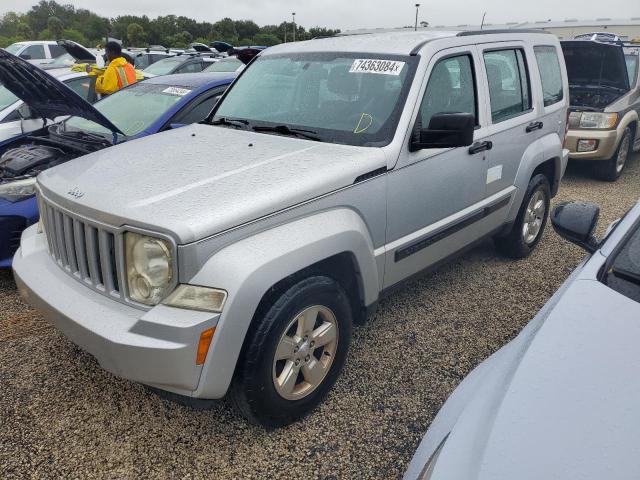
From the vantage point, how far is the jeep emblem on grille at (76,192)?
90.7 inches

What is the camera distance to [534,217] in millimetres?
4438

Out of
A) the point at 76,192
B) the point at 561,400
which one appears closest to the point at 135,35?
the point at 76,192

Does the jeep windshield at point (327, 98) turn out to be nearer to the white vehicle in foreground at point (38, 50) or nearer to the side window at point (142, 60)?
the side window at point (142, 60)

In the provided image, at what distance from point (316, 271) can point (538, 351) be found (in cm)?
116

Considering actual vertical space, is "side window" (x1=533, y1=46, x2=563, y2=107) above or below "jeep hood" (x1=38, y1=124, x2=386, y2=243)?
above

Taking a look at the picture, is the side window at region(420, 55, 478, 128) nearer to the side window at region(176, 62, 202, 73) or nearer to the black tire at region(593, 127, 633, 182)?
the black tire at region(593, 127, 633, 182)

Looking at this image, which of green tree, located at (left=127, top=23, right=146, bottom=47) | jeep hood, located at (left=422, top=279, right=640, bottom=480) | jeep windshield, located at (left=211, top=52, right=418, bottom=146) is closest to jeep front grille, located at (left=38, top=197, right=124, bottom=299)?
jeep windshield, located at (left=211, top=52, right=418, bottom=146)

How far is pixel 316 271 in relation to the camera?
246cm

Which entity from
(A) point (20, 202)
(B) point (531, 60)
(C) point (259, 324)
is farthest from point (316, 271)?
(B) point (531, 60)

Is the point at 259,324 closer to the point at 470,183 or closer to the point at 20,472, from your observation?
the point at 20,472

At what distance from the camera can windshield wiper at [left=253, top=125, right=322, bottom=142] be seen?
9.39 ft

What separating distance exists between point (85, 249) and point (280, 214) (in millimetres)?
899

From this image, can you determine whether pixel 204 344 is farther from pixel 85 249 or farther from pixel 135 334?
pixel 85 249

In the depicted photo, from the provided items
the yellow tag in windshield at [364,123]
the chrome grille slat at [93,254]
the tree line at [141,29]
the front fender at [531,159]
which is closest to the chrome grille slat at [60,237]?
the chrome grille slat at [93,254]
